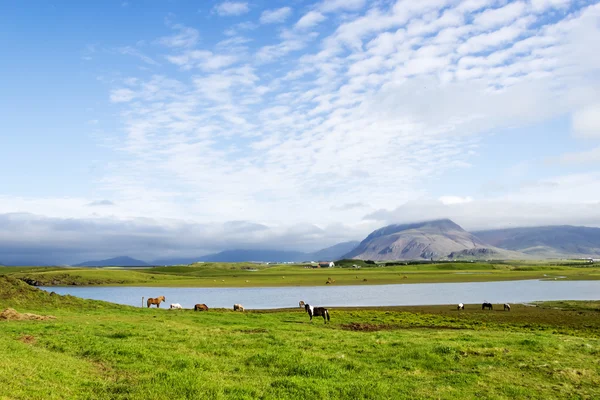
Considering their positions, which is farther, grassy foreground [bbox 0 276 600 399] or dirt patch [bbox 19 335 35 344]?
dirt patch [bbox 19 335 35 344]

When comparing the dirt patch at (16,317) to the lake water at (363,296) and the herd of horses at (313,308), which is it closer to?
the herd of horses at (313,308)

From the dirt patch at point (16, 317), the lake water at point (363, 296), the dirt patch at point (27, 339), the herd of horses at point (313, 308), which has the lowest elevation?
the lake water at point (363, 296)

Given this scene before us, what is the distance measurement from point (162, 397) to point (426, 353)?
12.3 metres

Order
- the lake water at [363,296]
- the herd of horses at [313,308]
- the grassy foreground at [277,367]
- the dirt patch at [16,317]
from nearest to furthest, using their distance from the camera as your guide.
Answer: the grassy foreground at [277,367] < the dirt patch at [16,317] < the herd of horses at [313,308] < the lake water at [363,296]

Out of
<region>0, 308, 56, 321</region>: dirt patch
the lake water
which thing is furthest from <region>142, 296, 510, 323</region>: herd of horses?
<region>0, 308, 56, 321</region>: dirt patch

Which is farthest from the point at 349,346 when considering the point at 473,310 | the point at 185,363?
the point at 473,310

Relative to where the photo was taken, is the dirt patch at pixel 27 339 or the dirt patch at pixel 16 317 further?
the dirt patch at pixel 16 317

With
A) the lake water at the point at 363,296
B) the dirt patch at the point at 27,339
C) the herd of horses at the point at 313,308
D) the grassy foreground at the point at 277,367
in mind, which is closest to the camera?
the grassy foreground at the point at 277,367

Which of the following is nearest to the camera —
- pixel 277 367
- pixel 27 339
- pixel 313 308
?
pixel 277 367

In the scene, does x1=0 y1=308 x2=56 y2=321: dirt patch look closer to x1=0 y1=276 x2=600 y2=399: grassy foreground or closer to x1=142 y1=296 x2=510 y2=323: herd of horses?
x1=0 y1=276 x2=600 y2=399: grassy foreground

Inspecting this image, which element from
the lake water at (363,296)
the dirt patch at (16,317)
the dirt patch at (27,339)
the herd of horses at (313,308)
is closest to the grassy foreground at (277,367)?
the dirt patch at (27,339)

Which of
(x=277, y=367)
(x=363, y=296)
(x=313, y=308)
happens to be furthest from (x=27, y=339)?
(x=363, y=296)

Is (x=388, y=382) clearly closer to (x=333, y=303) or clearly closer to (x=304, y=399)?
(x=304, y=399)

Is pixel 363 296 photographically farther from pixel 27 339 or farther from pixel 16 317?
pixel 27 339
